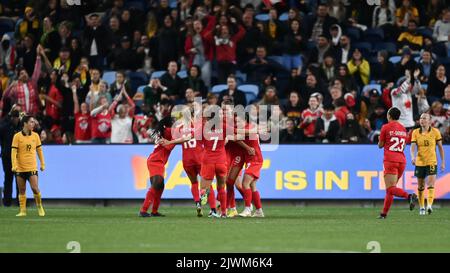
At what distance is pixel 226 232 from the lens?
1769 cm

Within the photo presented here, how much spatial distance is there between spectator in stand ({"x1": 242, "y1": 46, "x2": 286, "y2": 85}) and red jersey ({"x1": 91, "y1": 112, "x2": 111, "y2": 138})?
442cm

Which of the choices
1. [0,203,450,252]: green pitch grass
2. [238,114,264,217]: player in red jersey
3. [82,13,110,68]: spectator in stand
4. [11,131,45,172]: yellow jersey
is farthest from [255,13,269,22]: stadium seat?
[11,131,45,172]: yellow jersey

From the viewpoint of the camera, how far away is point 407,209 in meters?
26.4

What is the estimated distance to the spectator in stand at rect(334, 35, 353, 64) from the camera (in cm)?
3012

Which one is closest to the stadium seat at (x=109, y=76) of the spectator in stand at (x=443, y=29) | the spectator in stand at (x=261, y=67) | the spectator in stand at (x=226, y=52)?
the spectator in stand at (x=226, y=52)

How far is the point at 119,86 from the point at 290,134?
5.08 metres

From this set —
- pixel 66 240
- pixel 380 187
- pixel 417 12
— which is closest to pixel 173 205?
pixel 380 187

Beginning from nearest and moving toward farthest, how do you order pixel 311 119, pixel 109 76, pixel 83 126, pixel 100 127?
pixel 311 119 < pixel 100 127 < pixel 83 126 < pixel 109 76

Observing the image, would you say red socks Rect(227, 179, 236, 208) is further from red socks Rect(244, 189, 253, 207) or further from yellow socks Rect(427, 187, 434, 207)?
yellow socks Rect(427, 187, 434, 207)

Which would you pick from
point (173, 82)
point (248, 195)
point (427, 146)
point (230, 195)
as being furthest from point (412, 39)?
point (248, 195)

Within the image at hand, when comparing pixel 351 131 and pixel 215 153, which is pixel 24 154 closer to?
pixel 215 153

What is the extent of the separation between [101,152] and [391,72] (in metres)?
8.06

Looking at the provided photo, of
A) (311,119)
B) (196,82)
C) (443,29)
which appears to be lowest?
(311,119)

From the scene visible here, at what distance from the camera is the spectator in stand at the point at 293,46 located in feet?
101
